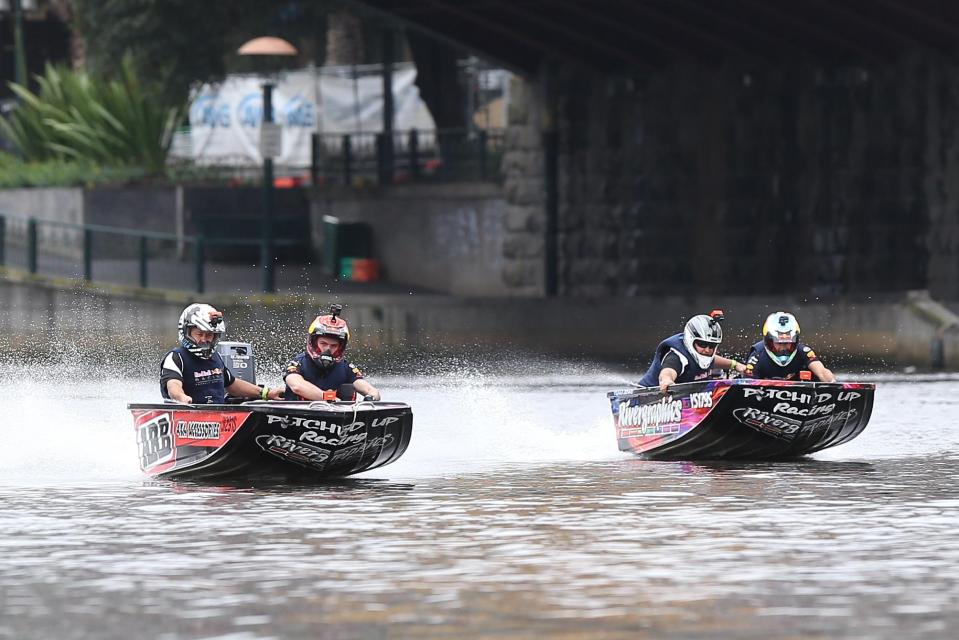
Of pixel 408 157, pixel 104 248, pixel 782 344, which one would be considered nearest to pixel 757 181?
pixel 408 157

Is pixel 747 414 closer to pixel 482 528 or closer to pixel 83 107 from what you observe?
pixel 482 528

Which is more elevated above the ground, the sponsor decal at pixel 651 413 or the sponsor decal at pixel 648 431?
the sponsor decal at pixel 651 413

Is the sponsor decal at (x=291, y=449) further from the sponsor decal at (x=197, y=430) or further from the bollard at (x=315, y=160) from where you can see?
the bollard at (x=315, y=160)

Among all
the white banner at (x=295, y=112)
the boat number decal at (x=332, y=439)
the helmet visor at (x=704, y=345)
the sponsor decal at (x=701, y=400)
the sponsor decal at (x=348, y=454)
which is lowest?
the sponsor decal at (x=348, y=454)

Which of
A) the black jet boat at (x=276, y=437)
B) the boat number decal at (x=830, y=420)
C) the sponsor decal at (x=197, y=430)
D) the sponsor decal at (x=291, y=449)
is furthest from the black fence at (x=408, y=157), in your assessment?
the sponsor decal at (x=291, y=449)

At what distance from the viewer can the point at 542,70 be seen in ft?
141

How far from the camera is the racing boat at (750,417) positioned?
20.0m

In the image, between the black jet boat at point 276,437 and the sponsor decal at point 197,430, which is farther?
the sponsor decal at point 197,430

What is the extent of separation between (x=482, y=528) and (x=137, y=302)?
2633 centimetres

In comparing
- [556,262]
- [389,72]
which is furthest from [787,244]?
[389,72]

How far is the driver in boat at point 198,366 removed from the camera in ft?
62.6

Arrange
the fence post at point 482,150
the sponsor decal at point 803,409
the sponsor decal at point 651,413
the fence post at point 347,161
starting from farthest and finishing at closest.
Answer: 1. the fence post at point 347,161
2. the fence post at point 482,150
3. the sponsor decal at point 651,413
4. the sponsor decal at point 803,409

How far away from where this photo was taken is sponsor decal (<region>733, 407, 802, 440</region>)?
65.9 ft

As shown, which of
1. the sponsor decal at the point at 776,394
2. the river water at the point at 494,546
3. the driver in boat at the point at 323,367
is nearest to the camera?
the river water at the point at 494,546
